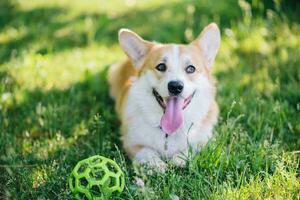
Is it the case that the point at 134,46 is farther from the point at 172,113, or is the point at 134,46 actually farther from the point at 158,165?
the point at 158,165

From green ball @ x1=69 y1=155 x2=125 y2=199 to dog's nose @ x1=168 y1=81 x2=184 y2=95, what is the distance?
2.21ft

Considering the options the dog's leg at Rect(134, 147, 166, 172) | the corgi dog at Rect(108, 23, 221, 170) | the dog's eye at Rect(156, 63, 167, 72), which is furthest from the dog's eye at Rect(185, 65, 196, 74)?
the dog's leg at Rect(134, 147, 166, 172)

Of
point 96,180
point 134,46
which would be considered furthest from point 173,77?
point 96,180

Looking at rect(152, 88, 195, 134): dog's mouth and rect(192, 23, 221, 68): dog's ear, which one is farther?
rect(192, 23, 221, 68): dog's ear

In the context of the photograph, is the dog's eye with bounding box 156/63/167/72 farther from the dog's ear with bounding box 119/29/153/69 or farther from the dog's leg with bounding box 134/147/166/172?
the dog's leg with bounding box 134/147/166/172

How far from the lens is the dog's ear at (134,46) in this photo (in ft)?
12.9

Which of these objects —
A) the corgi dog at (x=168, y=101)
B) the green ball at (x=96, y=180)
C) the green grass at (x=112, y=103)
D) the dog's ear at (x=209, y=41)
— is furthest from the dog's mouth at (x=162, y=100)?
the green ball at (x=96, y=180)

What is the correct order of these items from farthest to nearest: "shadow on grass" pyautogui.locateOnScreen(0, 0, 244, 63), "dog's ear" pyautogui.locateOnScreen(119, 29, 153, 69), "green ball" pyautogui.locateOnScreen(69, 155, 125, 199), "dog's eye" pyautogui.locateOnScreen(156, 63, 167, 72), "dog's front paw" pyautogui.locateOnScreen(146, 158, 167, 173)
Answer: "shadow on grass" pyautogui.locateOnScreen(0, 0, 244, 63), "dog's ear" pyautogui.locateOnScreen(119, 29, 153, 69), "dog's eye" pyautogui.locateOnScreen(156, 63, 167, 72), "dog's front paw" pyautogui.locateOnScreen(146, 158, 167, 173), "green ball" pyautogui.locateOnScreen(69, 155, 125, 199)

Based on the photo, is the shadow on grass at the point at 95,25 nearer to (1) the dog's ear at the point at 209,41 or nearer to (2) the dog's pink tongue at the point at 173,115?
(1) the dog's ear at the point at 209,41

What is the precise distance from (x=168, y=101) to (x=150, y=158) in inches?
16.4

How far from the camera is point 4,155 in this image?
12.3 feet

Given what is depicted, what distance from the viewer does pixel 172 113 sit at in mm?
3668

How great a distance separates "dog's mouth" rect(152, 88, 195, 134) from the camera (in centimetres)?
365

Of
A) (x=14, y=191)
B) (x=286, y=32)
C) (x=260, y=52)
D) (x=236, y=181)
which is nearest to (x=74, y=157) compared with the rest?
(x=14, y=191)
